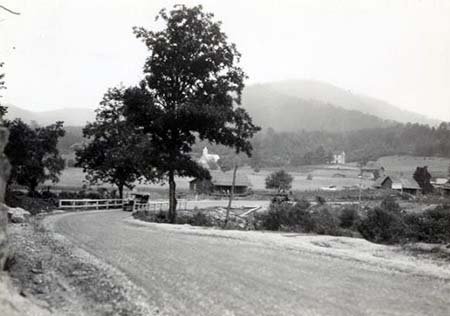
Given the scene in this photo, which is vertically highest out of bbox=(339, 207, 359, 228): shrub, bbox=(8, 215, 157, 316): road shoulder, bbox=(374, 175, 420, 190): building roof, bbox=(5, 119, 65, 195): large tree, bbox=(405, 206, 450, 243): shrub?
bbox=(5, 119, 65, 195): large tree

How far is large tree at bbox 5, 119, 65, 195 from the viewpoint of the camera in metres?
47.4

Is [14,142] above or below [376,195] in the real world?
above

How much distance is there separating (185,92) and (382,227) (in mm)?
16229

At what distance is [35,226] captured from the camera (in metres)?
22.9

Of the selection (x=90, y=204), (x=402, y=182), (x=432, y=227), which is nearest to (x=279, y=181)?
(x=402, y=182)

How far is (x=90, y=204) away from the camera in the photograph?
149 ft

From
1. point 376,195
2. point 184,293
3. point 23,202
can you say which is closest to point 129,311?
point 184,293

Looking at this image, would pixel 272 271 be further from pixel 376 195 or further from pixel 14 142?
pixel 376 195

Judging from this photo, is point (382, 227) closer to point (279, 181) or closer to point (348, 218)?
point (348, 218)

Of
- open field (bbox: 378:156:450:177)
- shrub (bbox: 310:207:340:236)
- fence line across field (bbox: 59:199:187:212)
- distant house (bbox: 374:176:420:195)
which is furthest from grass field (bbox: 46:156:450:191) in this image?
shrub (bbox: 310:207:340:236)

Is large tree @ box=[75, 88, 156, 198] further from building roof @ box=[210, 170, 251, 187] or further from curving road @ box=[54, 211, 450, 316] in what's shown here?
building roof @ box=[210, 170, 251, 187]

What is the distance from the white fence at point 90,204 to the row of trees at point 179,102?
24.0 feet

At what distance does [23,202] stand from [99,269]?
25.3 meters

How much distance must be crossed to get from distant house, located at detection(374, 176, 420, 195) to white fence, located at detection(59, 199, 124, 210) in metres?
76.2
